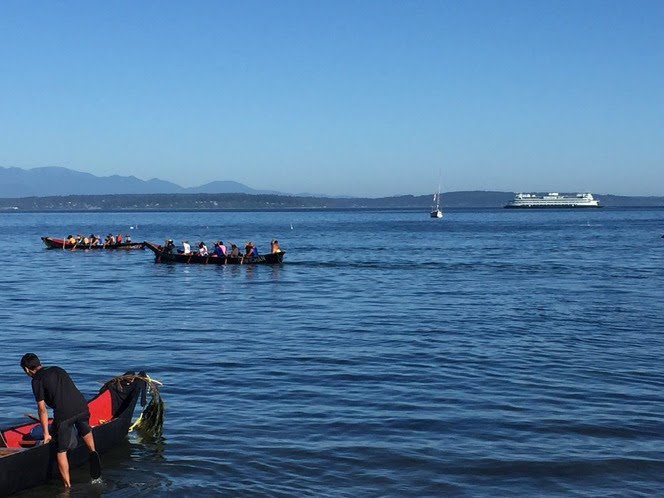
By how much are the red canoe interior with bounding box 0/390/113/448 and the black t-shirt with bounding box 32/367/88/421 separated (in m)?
1.57

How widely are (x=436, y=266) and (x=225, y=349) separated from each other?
3778 cm

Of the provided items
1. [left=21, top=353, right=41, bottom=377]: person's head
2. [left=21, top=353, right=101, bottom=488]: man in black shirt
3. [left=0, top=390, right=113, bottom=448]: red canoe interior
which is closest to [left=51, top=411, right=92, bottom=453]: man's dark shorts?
[left=21, top=353, right=101, bottom=488]: man in black shirt

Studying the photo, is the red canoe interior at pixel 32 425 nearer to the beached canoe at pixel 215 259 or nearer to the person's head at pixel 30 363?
the person's head at pixel 30 363

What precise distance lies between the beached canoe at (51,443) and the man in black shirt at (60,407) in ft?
0.88

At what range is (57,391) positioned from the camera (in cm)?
1305

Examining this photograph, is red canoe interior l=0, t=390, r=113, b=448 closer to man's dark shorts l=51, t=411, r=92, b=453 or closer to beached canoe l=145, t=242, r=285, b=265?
man's dark shorts l=51, t=411, r=92, b=453

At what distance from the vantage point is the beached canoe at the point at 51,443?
13117 millimetres

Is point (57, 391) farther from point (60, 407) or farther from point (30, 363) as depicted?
point (30, 363)

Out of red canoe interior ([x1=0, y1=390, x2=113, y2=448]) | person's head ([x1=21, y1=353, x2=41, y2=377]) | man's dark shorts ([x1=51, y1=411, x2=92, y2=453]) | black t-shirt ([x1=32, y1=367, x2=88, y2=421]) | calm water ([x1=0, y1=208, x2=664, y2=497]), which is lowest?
calm water ([x1=0, y1=208, x2=664, y2=497])

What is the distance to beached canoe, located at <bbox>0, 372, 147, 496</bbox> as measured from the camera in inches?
516

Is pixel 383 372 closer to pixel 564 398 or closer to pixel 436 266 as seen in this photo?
pixel 564 398

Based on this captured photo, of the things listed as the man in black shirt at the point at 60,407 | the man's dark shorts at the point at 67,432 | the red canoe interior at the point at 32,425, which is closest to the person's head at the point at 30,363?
the man in black shirt at the point at 60,407

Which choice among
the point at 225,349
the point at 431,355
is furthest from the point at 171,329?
the point at 431,355

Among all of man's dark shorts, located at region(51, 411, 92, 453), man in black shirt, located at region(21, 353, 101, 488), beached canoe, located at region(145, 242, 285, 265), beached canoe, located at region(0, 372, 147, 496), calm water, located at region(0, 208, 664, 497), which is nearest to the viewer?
man in black shirt, located at region(21, 353, 101, 488)
